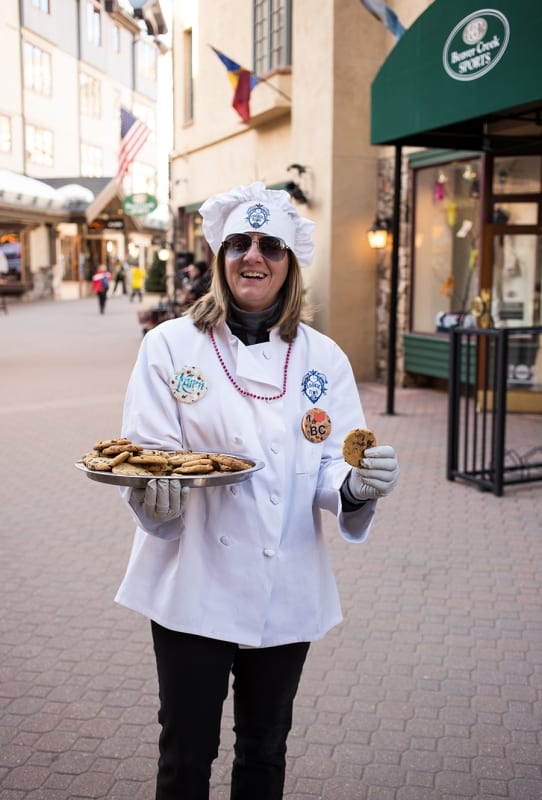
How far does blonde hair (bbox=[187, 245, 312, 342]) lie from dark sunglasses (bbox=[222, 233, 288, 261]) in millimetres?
84

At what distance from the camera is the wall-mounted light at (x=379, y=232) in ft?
46.3

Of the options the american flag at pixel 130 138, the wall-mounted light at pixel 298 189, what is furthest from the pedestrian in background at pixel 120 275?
the wall-mounted light at pixel 298 189

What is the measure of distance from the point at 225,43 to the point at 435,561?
16.4 m

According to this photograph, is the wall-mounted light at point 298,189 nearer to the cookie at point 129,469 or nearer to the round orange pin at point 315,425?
the round orange pin at point 315,425

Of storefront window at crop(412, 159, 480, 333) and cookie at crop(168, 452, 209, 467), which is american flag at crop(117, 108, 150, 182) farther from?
cookie at crop(168, 452, 209, 467)

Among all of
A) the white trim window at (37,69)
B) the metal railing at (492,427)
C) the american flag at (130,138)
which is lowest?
the metal railing at (492,427)

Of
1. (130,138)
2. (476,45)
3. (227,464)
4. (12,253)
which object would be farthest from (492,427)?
(12,253)

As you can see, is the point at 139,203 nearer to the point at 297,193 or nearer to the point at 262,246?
the point at 297,193

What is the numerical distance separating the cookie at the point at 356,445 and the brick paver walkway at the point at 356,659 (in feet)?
5.35

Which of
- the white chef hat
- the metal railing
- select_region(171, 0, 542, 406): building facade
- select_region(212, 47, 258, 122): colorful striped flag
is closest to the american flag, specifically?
select_region(171, 0, 542, 406): building facade

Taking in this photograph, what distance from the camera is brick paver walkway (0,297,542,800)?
11.4 ft

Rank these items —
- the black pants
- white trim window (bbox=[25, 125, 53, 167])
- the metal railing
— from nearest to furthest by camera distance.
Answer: the black pants, the metal railing, white trim window (bbox=[25, 125, 53, 167])

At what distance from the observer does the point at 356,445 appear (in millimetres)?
2383

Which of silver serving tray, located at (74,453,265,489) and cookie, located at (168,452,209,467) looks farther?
cookie, located at (168,452,209,467)
